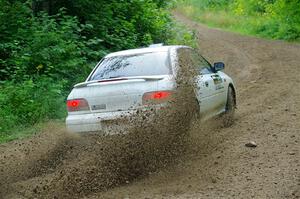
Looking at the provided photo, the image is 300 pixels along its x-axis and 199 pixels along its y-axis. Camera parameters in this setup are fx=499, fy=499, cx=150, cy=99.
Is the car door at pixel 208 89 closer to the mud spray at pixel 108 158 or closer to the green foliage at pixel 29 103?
the mud spray at pixel 108 158

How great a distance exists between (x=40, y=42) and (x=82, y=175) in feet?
23.9

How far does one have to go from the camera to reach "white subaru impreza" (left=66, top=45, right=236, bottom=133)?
6.88 m

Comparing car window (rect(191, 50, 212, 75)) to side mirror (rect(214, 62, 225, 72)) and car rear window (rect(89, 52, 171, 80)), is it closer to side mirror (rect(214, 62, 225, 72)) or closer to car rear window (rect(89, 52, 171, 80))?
side mirror (rect(214, 62, 225, 72))

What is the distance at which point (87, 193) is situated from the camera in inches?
227

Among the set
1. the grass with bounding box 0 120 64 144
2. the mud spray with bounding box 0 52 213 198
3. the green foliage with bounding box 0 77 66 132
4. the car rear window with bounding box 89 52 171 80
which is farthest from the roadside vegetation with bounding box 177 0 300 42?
the mud spray with bounding box 0 52 213 198

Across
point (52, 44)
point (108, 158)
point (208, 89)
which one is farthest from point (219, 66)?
point (52, 44)

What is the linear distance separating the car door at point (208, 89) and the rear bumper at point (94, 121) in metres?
1.41

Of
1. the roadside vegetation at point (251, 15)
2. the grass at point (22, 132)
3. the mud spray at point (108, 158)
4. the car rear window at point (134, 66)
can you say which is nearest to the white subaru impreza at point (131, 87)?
the car rear window at point (134, 66)

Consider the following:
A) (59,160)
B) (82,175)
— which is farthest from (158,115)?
(59,160)

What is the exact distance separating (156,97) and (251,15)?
3095 cm

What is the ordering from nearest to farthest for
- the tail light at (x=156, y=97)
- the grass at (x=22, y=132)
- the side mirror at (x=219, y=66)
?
the tail light at (x=156, y=97), the side mirror at (x=219, y=66), the grass at (x=22, y=132)

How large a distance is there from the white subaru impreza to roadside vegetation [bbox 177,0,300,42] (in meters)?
18.5

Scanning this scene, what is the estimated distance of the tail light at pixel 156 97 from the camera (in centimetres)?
681

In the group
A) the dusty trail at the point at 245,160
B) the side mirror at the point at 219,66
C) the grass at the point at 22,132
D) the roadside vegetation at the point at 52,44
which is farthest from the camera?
the roadside vegetation at the point at 52,44
